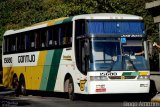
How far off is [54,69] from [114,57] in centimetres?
425

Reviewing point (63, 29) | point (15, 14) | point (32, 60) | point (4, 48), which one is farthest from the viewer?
point (15, 14)

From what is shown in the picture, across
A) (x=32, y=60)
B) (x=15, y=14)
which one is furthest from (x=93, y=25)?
(x=15, y=14)

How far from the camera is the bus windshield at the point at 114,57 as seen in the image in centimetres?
1775

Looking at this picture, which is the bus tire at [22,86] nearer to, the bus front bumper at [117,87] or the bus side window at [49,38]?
the bus side window at [49,38]

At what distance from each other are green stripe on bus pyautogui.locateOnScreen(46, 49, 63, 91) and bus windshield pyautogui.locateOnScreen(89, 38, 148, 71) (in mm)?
2927

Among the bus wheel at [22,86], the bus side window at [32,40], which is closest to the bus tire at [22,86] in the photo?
the bus wheel at [22,86]

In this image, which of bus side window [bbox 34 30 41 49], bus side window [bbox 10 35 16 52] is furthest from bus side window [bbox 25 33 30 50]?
bus side window [bbox 10 35 16 52]

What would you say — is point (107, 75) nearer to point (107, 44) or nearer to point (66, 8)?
point (107, 44)

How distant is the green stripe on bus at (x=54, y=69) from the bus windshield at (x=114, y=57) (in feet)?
9.60

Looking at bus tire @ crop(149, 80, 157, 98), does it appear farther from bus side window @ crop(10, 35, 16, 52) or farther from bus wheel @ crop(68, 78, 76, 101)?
bus side window @ crop(10, 35, 16, 52)

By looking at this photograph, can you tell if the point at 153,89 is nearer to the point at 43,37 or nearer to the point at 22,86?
the point at 43,37

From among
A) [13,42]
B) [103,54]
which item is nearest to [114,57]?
[103,54]

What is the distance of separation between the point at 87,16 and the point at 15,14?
122 feet

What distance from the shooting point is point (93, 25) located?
18281 millimetres
